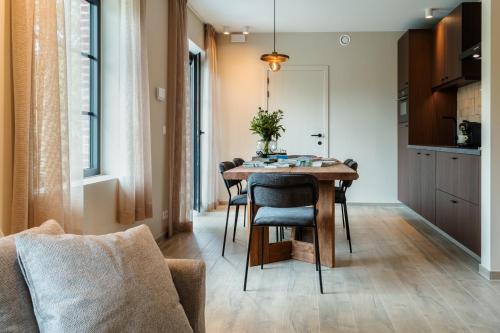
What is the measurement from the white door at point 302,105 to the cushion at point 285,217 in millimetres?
3883

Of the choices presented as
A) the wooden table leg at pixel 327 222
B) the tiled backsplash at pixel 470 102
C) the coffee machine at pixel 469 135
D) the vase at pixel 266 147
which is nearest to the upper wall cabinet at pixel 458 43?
the tiled backsplash at pixel 470 102

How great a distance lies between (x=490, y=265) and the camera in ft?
11.0

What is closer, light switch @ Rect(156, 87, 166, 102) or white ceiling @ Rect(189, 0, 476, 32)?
light switch @ Rect(156, 87, 166, 102)

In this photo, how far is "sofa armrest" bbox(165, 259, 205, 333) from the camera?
145 cm

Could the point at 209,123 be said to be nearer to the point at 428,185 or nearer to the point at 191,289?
the point at 428,185

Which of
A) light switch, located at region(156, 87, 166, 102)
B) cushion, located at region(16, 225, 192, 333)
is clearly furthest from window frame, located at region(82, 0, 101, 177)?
cushion, located at region(16, 225, 192, 333)

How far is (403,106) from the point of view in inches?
262

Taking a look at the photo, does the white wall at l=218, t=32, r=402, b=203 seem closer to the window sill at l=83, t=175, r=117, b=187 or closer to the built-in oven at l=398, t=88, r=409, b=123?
the built-in oven at l=398, t=88, r=409, b=123

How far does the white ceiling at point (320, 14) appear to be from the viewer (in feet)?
18.4

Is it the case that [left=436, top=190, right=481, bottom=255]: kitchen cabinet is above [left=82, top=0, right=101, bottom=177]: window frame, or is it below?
below

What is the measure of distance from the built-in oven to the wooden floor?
237cm

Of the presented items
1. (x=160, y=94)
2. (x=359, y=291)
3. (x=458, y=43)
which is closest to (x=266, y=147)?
(x=160, y=94)

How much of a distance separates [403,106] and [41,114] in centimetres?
557

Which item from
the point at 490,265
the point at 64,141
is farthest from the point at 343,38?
the point at 64,141
